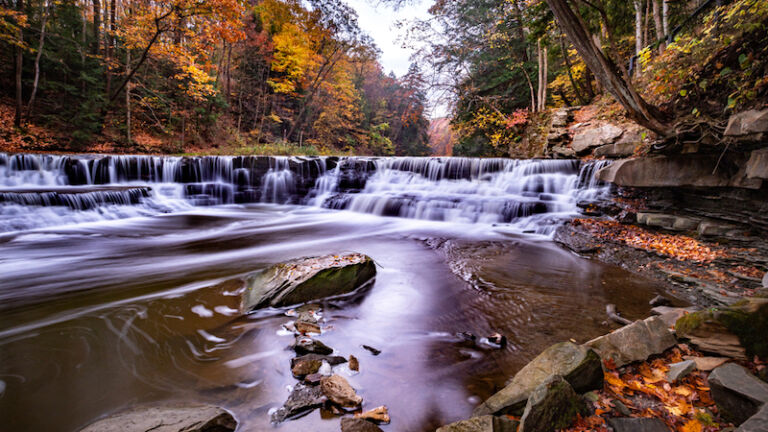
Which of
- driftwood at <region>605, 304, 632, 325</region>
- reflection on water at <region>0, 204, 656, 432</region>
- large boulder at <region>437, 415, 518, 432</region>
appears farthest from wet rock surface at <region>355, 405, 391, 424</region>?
driftwood at <region>605, 304, 632, 325</region>

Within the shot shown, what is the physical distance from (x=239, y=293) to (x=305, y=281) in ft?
3.17

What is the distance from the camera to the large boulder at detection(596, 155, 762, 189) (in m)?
4.66

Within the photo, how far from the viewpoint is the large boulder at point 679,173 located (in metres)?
4.66

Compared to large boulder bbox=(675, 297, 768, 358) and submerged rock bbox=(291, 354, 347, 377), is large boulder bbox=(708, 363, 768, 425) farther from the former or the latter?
submerged rock bbox=(291, 354, 347, 377)

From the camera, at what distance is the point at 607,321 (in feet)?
10.0

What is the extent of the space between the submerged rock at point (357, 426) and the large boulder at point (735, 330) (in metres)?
2.18

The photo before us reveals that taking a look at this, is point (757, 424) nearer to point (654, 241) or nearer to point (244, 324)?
point (244, 324)

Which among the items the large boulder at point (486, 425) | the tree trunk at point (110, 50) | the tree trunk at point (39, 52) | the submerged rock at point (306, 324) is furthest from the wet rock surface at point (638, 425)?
the tree trunk at point (110, 50)

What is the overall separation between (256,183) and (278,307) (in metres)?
10.5

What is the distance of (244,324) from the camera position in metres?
2.99

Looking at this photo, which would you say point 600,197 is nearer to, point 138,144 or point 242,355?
point 242,355

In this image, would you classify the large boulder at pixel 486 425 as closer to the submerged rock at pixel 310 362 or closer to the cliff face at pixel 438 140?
the submerged rock at pixel 310 362

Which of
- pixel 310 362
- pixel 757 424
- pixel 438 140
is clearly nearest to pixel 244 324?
pixel 310 362

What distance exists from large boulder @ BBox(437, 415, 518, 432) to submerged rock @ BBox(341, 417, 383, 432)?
1.37ft
